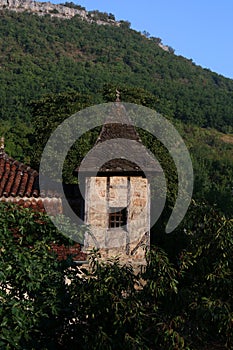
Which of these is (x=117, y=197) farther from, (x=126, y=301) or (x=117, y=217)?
(x=126, y=301)

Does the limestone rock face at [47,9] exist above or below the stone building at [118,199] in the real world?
above

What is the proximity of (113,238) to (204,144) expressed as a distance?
154 feet

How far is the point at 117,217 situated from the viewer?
15.1m

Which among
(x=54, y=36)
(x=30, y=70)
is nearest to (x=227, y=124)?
(x=30, y=70)

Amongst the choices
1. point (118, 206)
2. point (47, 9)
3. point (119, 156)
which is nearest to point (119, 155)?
point (119, 156)

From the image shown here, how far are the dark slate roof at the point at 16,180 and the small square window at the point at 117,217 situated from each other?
7.66 ft

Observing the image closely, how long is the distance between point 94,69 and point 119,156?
61.1m

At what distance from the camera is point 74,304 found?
741cm

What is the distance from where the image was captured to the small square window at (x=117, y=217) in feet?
49.2

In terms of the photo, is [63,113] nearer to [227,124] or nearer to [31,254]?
[31,254]

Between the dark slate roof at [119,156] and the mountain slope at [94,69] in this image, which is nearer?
the dark slate roof at [119,156]

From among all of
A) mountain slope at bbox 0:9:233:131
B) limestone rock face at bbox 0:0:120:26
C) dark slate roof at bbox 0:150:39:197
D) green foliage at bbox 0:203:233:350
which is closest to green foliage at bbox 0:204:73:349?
green foliage at bbox 0:203:233:350

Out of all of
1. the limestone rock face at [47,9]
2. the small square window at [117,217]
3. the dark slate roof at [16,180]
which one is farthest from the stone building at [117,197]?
the limestone rock face at [47,9]

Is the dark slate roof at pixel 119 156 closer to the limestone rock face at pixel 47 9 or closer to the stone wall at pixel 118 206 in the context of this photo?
the stone wall at pixel 118 206
